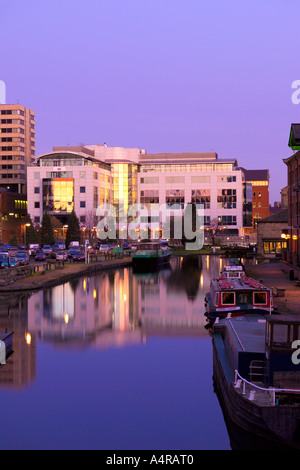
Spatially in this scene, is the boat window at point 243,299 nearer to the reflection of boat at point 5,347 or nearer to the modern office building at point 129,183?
the reflection of boat at point 5,347

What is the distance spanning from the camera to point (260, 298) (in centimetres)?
3806

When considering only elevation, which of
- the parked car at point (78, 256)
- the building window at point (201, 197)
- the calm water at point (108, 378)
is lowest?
the calm water at point (108, 378)

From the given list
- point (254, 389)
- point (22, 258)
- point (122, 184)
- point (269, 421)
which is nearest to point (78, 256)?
point (22, 258)

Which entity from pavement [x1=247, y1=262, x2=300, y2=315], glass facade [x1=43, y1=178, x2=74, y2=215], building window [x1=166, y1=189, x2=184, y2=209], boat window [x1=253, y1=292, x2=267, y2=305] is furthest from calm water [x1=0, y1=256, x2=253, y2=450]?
building window [x1=166, y1=189, x2=184, y2=209]

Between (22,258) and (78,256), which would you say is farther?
(78,256)

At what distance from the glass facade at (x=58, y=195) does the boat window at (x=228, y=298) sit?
120m

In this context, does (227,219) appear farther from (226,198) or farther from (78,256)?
(78,256)

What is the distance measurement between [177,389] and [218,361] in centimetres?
224

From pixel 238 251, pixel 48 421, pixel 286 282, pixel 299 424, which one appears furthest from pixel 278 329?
pixel 238 251

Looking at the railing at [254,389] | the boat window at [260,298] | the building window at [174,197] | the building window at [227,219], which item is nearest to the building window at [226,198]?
the building window at [227,219]

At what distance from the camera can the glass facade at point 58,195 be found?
156 meters

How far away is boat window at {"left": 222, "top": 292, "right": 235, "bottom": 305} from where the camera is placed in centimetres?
3859

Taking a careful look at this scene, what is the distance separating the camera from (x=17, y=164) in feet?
637

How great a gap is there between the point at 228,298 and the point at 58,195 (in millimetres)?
121910
